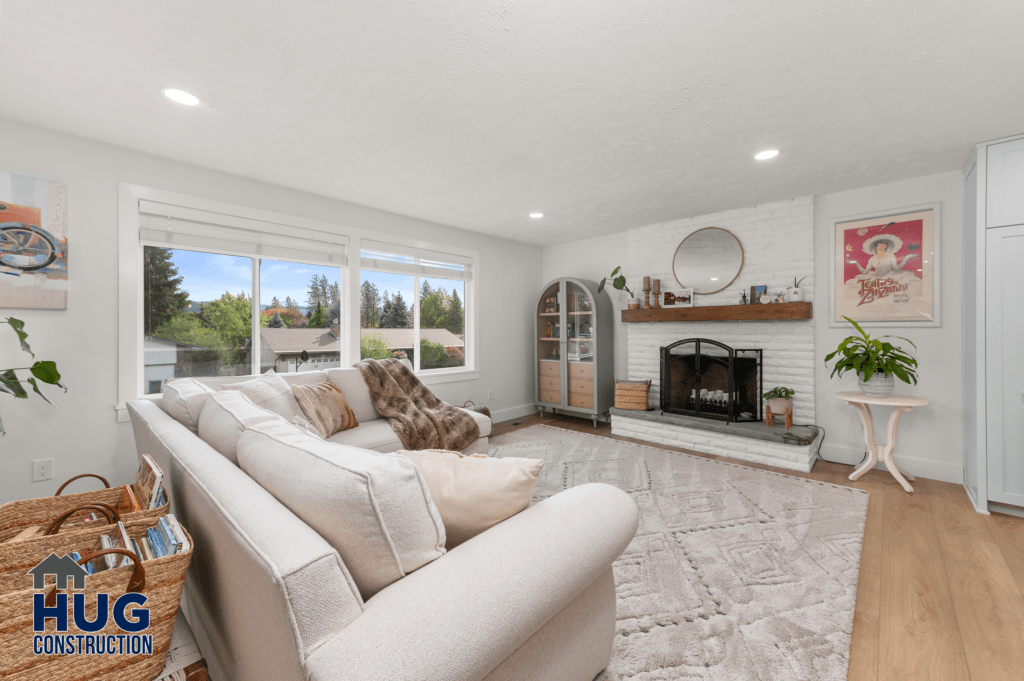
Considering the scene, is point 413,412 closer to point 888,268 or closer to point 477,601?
point 477,601

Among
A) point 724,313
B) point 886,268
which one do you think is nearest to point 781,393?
point 724,313

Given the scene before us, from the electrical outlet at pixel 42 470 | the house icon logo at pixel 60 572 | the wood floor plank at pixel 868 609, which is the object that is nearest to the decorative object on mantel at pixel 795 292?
the wood floor plank at pixel 868 609

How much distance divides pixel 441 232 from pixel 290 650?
4275 millimetres

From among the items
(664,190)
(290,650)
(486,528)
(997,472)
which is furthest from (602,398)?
(290,650)

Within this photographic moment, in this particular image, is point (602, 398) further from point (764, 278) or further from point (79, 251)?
point (79, 251)

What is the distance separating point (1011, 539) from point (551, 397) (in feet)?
12.4

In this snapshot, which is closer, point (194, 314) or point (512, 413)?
point (194, 314)

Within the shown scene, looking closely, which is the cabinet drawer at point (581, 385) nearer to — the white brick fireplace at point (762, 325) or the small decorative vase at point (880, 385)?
the white brick fireplace at point (762, 325)

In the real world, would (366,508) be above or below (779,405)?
above

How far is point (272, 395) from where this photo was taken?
2.66 meters

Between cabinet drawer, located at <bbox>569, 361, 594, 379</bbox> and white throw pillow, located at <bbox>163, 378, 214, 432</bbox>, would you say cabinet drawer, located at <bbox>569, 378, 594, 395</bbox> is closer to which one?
cabinet drawer, located at <bbox>569, 361, 594, 379</bbox>

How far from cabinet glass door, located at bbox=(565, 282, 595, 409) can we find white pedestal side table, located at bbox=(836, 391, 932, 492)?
239 cm

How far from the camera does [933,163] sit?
9.68 ft

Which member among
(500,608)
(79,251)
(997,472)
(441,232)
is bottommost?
(997,472)
